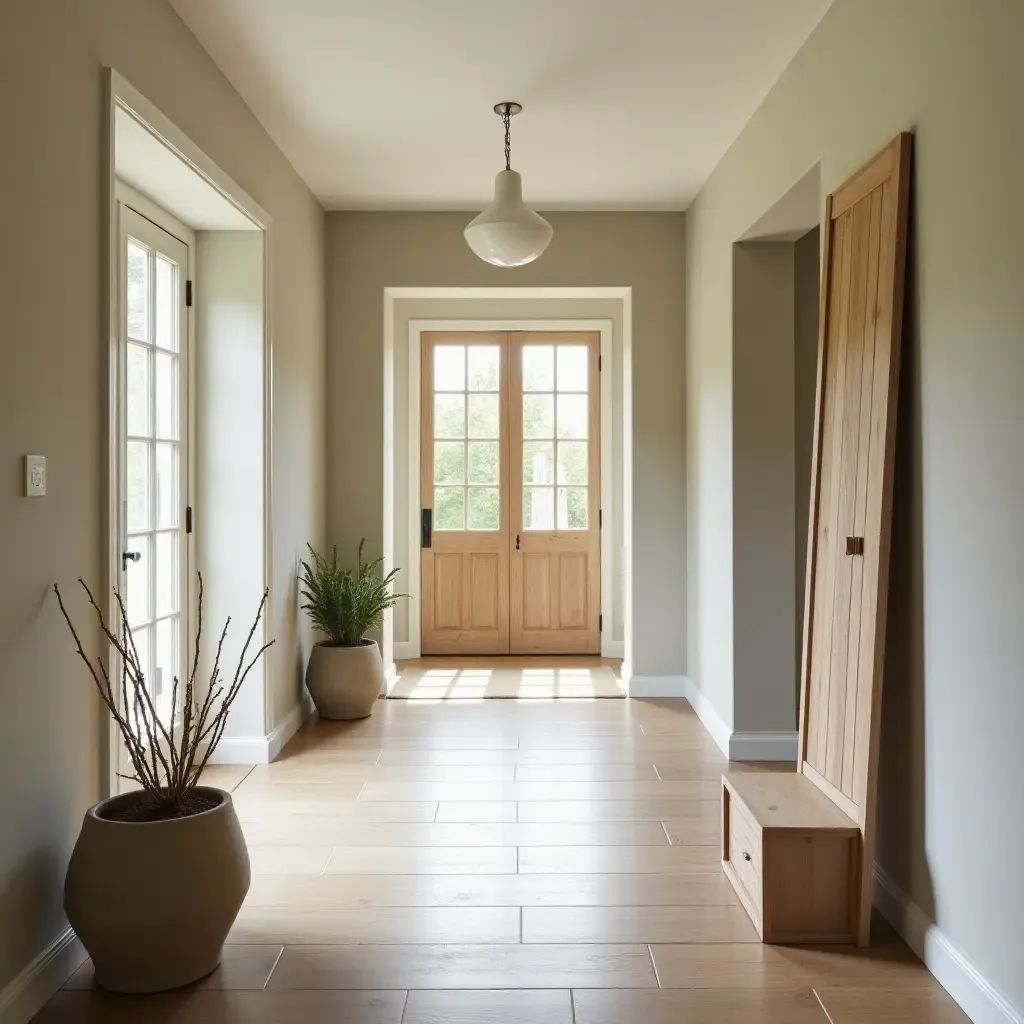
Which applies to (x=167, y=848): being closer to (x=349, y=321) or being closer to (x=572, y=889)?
(x=572, y=889)

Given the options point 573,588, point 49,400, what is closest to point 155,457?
point 49,400

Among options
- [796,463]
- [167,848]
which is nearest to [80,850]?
[167,848]

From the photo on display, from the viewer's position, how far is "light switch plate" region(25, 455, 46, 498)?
86.4 inches

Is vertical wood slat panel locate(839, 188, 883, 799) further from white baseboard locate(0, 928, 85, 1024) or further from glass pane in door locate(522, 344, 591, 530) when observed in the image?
glass pane in door locate(522, 344, 591, 530)

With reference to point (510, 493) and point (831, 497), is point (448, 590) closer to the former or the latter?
point (510, 493)

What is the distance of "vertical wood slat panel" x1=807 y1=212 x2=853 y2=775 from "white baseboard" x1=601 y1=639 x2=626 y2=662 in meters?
3.72

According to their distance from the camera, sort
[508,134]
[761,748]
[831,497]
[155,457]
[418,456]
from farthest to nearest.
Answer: [418,456], [761,748], [508,134], [155,457], [831,497]

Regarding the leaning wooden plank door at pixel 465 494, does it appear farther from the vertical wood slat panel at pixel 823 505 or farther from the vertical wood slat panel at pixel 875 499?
the vertical wood slat panel at pixel 875 499

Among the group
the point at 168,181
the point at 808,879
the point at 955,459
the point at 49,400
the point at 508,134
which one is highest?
the point at 508,134

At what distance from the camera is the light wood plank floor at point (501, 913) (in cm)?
224

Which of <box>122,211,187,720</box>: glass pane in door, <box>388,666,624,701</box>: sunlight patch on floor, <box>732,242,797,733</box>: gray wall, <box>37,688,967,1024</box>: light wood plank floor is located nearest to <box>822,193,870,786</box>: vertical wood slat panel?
<box>37,688,967,1024</box>: light wood plank floor

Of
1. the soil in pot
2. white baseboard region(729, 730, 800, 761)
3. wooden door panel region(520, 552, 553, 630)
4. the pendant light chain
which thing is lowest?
white baseboard region(729, 730, 800, 761)

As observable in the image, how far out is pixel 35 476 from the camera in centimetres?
223

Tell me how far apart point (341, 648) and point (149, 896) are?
2744mm
